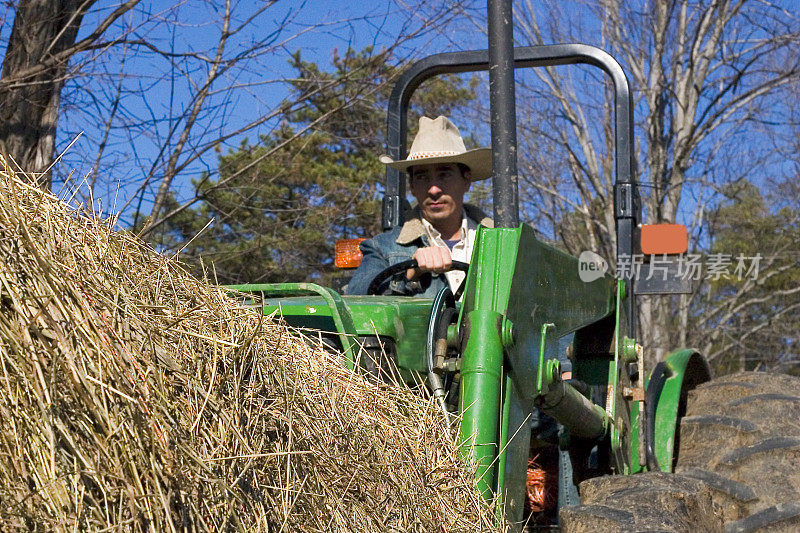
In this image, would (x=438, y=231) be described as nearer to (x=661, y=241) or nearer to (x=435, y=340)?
(x=661, y=241)

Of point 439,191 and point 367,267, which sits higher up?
point 439,191

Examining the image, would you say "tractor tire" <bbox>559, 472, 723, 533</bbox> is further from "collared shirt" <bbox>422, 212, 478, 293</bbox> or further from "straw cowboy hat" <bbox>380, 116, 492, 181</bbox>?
"straw cowboy hat" <bbox>380, 116, 492, 181</bbox>

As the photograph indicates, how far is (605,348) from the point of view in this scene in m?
4.79

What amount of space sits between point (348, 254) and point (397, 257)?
15.5 inches

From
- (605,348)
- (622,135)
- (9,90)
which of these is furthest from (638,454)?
(9,90)

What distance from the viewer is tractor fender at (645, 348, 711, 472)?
4.69 m

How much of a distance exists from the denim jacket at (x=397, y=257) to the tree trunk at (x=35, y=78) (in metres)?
2.26

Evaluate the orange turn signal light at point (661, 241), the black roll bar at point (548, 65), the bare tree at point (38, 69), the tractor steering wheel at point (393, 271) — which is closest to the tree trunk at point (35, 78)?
the bare tree at point (38, 69)

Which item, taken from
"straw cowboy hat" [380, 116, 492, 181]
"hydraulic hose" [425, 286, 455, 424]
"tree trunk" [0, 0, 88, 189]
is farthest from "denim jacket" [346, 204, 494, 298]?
"tree trunk" [0, 0, 88, 189]

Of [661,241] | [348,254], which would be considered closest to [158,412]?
[348,254]

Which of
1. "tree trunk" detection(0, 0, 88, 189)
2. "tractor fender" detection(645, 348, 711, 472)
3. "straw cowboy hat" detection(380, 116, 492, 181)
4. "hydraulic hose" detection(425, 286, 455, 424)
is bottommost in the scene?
"tractor fender" detection(645, 348, 711, 472)

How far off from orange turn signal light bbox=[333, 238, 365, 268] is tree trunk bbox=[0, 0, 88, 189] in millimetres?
1963

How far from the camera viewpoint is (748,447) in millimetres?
4137

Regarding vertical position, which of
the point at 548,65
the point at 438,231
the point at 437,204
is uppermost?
the point at 548,65
